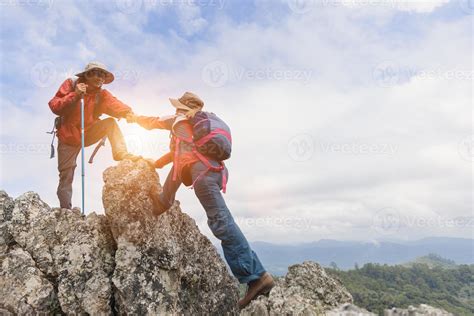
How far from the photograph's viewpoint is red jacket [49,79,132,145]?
11633mm

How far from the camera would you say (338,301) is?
8.53 meters

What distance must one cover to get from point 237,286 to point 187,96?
6.01 metres

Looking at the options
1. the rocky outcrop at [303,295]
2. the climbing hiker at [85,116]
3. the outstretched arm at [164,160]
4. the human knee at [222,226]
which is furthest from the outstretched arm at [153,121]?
the rocky outcrop at [303,295]

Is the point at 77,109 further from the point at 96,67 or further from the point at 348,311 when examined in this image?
the point at 348,311

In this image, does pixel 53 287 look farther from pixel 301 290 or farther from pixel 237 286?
pixel 301 290

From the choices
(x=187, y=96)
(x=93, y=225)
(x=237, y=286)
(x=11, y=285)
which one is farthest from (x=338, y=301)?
(x=11, y=285)

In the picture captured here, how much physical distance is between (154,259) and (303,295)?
4.05 meters

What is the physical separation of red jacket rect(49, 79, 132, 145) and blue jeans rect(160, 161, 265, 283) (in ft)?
14.7

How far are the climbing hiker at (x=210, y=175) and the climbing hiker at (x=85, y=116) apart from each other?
283 centimetres

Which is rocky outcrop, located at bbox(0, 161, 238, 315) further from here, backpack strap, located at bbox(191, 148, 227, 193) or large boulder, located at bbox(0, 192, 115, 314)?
backpack strap, located at bbox(191, 148, 227, 193)

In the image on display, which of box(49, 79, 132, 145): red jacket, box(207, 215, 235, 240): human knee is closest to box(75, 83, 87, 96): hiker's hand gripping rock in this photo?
box(49, 79, 132, 145): red jacket

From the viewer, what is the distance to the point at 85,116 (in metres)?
12.0

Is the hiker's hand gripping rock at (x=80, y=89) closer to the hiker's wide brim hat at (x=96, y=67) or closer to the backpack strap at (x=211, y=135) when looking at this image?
the hiker's wide brim hat at (x=96, y=67)

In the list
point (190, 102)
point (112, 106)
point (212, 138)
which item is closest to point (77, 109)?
point (112, 106)
